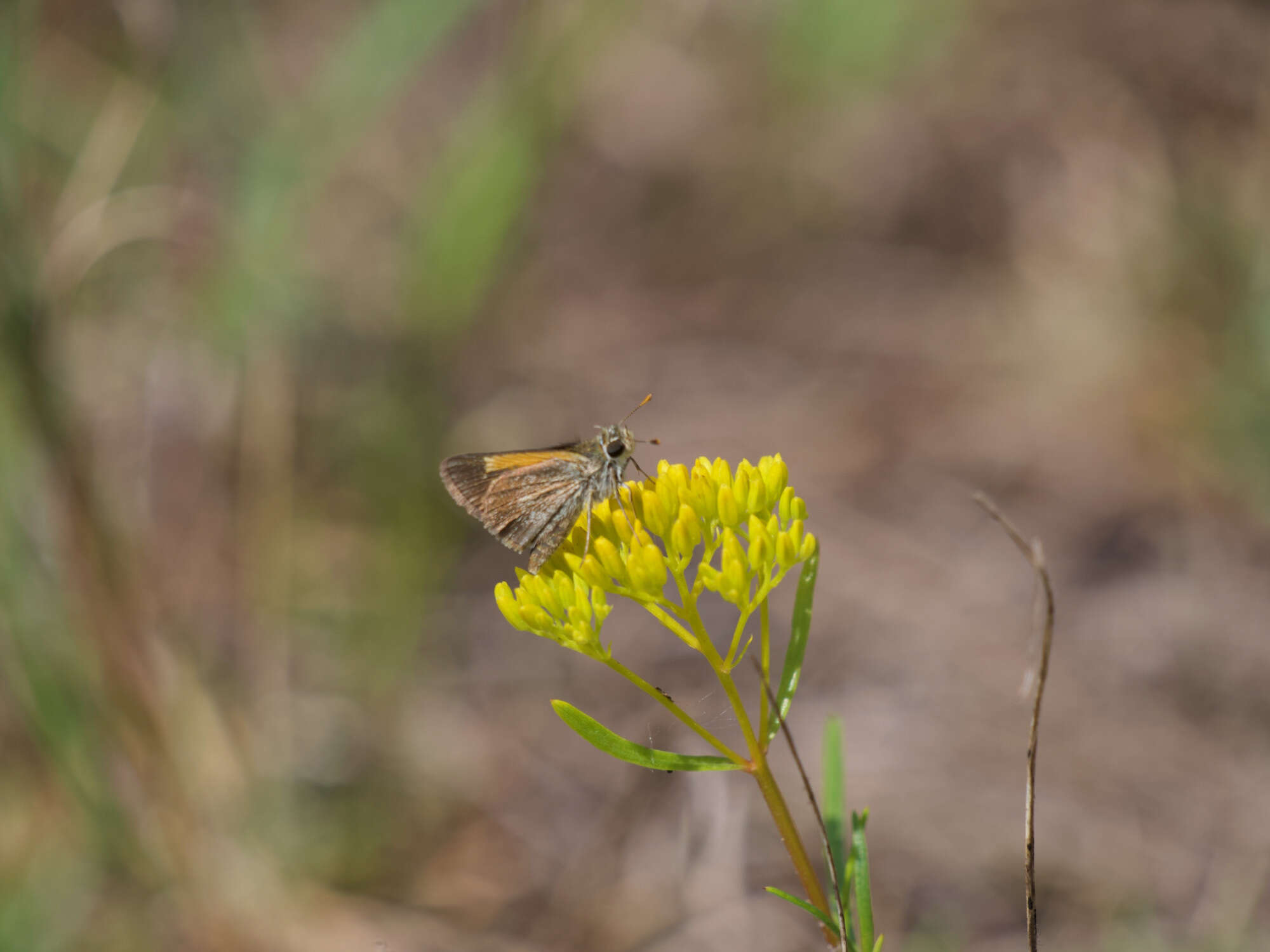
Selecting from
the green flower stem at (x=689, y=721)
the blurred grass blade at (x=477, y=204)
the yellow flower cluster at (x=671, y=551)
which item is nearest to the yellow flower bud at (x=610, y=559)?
the yellow flower cluster at (x=671, y=551)

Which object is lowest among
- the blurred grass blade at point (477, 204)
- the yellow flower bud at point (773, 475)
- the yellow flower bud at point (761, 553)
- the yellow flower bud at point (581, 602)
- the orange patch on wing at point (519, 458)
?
the yellow flower bud at point (581, 602)

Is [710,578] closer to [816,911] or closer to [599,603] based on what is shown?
[599,603]

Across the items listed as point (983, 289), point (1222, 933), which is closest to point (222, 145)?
point (983, 289)

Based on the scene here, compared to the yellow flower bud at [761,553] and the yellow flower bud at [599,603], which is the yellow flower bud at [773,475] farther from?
the yellow flower bud at [599,603]

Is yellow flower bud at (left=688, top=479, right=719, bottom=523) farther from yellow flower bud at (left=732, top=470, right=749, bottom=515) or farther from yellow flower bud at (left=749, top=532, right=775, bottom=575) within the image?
yellow flower bud at (left=749, top=532, right=775, bottom=575)

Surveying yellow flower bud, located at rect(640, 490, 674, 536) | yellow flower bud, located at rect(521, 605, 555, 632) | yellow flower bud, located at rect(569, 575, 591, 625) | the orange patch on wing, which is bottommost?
yellow flower bud, located at rect(521, 605, 555, 632)

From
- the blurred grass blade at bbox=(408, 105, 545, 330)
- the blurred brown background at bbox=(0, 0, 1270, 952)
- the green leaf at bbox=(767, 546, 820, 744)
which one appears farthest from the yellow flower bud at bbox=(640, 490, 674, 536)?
the blurred grass blade at bbox=(408, 105, 545, 330)

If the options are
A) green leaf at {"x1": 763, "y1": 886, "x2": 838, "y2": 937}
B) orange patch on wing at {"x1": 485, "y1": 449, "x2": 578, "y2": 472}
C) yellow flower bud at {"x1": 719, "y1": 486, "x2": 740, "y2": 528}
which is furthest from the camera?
orange patch on wing at {"x1": 485, "y1": 449, "x2": 578, "y2": 472}

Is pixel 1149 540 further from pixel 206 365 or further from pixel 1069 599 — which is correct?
pixel 206 365

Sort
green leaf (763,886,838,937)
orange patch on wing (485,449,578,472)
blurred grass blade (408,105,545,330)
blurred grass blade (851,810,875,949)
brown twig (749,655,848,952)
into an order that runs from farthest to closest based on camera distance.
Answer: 1. blurred grass blade (408,105,545,330)
2. orange patch on wing (485,449,578,472)
3. blurred grass blade (851,810,875,949)
4. green leaf (763,886,838,937)
5. brown twig (749,655,848,952)
